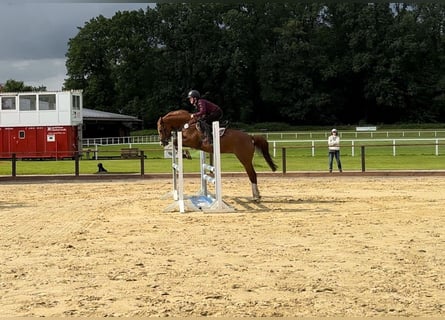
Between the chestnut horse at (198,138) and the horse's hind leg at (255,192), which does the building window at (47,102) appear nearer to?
the chestnut horse at (198,138)

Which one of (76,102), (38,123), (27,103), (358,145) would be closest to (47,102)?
(27,103)

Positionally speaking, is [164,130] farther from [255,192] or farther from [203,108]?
[255,192]

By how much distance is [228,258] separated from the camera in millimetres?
6742

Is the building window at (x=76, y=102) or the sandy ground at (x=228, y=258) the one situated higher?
the building window at (x=76, y=102)

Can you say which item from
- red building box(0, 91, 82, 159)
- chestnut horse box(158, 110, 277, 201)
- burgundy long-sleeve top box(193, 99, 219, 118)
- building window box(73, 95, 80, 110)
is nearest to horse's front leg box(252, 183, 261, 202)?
chestnut horse box(158, 110, 277, 201)

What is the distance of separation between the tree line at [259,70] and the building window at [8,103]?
3708cm

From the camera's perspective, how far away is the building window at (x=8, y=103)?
33312mm

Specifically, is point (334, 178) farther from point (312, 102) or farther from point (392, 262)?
point (312, 102)

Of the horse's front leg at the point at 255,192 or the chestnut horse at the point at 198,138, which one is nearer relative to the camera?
the chestnut horse at the point at 198,138

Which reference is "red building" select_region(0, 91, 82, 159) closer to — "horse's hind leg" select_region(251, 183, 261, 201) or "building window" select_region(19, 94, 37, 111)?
"building window" select_region(19, 94, 37, 111)

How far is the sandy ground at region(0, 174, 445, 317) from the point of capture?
190 inches

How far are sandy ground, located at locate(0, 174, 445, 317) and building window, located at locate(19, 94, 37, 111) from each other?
71.1 feet

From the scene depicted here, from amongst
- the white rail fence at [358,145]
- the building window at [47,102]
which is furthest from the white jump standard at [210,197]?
the building window at [47,102]

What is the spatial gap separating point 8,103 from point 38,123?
2.35 metres
